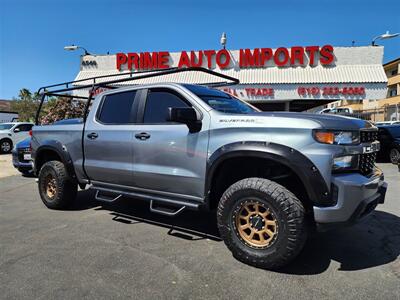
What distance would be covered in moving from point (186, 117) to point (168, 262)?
61.1 inches

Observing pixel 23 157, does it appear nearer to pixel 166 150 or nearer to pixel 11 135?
pixel 166 150

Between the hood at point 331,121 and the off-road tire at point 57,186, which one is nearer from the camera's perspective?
the hood at point 331,121

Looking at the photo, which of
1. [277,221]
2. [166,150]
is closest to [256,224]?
[277,221]

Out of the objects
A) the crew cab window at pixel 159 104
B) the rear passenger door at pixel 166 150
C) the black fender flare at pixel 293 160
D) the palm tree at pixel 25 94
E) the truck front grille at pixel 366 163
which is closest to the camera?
the black fender flare at pixel 293 160

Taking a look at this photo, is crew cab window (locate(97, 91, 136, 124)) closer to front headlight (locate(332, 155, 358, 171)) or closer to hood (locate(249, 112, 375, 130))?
hood (locate(249, 112, 375, 130))

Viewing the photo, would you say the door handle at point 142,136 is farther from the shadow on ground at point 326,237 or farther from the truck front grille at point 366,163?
the truck front grille at point 366,163

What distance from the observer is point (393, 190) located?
719 cm

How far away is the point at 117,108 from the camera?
488 cm

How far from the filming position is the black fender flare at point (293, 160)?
3113 mm

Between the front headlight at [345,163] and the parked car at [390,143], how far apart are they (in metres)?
9.42

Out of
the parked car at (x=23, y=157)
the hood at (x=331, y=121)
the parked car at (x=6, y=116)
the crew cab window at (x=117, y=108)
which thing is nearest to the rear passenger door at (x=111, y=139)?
the crew cab window at (x=117, y=108)

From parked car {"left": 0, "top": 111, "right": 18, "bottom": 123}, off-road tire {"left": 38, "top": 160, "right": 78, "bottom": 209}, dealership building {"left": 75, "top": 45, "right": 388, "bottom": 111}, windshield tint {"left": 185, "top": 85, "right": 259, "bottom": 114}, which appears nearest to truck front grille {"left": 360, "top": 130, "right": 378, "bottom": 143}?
windshield tint {"left": 185, "top": 85, "right": 259, "bottom": 114}

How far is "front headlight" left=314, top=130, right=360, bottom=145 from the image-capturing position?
3.15 meters

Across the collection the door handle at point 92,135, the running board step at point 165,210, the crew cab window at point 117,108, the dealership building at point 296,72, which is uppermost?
the dealership building at point 296,72
